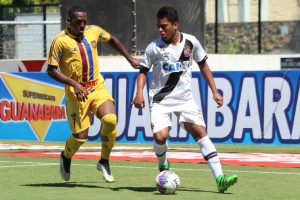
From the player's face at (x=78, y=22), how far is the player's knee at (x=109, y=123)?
1.10 meters

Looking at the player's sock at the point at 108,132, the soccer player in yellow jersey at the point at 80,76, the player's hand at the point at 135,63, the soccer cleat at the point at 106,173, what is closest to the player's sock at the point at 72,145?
the soccer player in yellow jersey at the point at 80,76

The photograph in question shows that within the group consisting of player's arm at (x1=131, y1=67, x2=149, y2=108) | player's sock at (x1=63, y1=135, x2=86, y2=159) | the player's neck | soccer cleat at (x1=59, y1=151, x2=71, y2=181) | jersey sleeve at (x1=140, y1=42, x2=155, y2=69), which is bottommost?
soccer cleat at (x1=59, y1=151, x2=71, y2=181)

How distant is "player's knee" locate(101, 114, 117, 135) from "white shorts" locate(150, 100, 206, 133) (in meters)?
1.11

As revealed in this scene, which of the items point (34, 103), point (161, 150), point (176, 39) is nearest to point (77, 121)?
point (161, 150)

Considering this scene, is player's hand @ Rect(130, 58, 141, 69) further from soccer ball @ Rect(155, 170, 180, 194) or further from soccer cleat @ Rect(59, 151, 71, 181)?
soccer ball @ Rect(155, 170, 180, 194)

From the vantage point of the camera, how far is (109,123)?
13.9 meters

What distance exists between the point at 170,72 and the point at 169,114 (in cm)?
48

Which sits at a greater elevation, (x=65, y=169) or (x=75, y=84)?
(x=75, y=84)

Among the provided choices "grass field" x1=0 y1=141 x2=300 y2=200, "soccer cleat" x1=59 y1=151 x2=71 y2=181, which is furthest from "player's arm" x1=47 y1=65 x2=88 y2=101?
"grass field" x1=0 y1=141 x2=300 y2=200

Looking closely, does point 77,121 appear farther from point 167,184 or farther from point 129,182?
point 167,184

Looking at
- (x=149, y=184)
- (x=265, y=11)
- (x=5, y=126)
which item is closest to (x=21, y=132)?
(x=5, y=126)

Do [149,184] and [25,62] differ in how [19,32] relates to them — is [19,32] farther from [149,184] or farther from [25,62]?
[149,184]

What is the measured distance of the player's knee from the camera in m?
13.9

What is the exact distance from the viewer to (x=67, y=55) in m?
14.0
